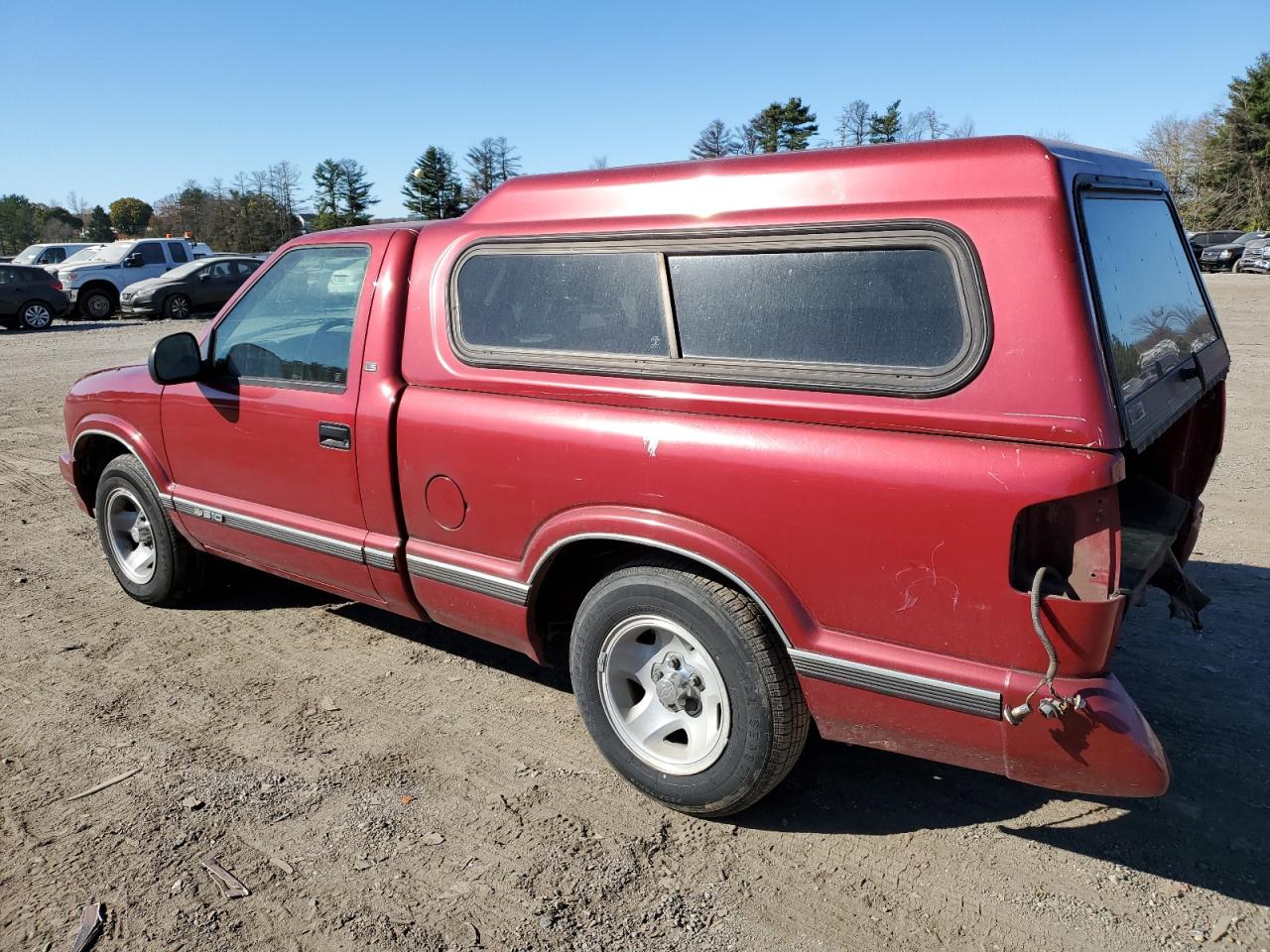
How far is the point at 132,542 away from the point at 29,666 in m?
0.99

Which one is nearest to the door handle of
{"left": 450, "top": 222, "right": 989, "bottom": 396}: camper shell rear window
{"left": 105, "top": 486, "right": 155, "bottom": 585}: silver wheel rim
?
{"left": 450, "top": 222, "right": 989, "bottom": 396}: camper shell rear window

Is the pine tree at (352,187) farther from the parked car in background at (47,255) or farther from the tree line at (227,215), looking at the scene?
the parked car in background at (47,255)

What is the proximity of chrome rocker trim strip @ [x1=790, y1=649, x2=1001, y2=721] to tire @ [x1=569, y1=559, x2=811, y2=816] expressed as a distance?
0.15 m

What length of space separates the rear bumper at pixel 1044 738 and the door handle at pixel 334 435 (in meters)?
2.08

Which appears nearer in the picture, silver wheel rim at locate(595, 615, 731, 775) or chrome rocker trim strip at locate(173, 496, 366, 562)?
silver wheel rim at locate(595, 615, 731, 775)

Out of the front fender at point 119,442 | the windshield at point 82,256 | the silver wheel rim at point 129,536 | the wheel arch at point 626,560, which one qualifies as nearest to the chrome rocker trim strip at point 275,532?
the front fender at point 119,442

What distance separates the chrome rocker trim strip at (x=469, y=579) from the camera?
339 centimetres

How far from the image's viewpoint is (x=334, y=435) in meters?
3.80

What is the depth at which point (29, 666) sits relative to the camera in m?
4.34

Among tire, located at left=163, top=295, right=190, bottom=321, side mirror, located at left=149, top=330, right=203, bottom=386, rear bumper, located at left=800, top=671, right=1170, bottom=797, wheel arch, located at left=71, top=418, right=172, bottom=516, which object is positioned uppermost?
side mirror, located at left=149, top=330, right=203, bottom=386

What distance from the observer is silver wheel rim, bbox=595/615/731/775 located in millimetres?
3014

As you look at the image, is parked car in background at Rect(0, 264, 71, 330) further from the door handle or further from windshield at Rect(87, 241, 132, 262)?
the door handle

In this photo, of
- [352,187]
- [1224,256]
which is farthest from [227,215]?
[1224,256]

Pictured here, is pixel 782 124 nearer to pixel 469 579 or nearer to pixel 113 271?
pixel 113 271
